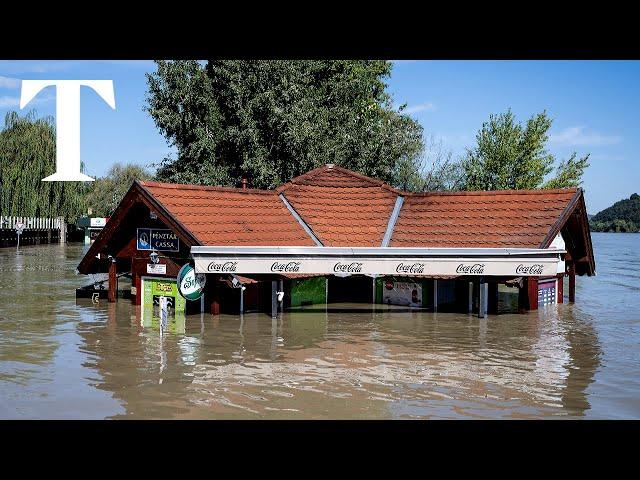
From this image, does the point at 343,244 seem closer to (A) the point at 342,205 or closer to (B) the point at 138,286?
(A) the point at 342,205

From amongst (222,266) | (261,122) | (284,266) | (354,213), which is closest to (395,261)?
(284,266)

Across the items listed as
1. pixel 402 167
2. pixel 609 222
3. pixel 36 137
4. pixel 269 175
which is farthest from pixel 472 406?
pixel 609 222

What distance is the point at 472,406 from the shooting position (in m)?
12.4

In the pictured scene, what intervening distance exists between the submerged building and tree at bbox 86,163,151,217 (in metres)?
59.2

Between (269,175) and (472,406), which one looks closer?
(472,406)

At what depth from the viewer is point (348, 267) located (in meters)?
22.3

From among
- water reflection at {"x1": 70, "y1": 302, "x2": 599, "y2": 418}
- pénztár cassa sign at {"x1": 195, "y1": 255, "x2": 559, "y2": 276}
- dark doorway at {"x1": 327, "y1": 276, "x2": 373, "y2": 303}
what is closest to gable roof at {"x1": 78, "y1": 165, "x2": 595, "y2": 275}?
pénztár cassa sign at {"x1": 195, "y1": 255, "x2": 559, "y2": 276}

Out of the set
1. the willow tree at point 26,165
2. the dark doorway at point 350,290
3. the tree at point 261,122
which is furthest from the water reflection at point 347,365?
the willow tree at point 26,165

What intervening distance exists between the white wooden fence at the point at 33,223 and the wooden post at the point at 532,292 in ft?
173

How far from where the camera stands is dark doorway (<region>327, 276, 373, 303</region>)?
27688 millimetres

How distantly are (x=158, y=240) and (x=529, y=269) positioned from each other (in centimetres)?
1281

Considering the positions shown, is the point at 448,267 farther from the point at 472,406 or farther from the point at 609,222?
the point at 609,222
